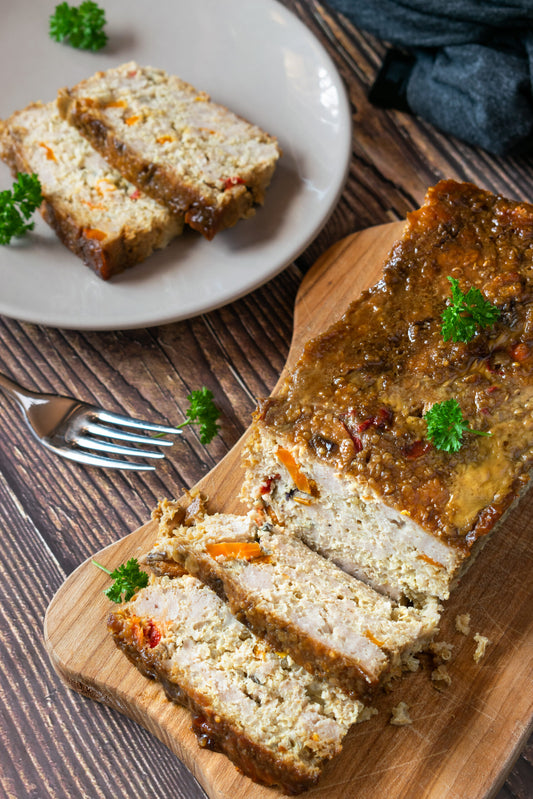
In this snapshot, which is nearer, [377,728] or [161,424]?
[377,728]

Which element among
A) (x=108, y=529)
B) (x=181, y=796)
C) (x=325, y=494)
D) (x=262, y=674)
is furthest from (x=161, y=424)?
(x=181, y=796)

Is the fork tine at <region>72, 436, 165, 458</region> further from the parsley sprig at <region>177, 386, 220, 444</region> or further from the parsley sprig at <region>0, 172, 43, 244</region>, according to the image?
the parsley sprig at <region>0, 172, 43, 244</region>

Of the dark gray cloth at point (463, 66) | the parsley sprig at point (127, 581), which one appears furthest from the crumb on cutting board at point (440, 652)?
the dark gray cloth at point (463, 66)

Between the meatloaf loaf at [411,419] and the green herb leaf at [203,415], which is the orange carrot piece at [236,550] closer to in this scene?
the meatloaf loaf at [411,419]

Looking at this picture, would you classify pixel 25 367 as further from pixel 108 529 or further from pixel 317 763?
pixel 317 763

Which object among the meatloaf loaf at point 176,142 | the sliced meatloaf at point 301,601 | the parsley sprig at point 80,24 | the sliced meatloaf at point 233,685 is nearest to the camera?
the sliced meatloaf at point 233,685

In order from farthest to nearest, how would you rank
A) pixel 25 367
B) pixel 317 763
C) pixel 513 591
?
pixel 25 367
pixel 513 591
pixel 317 763
